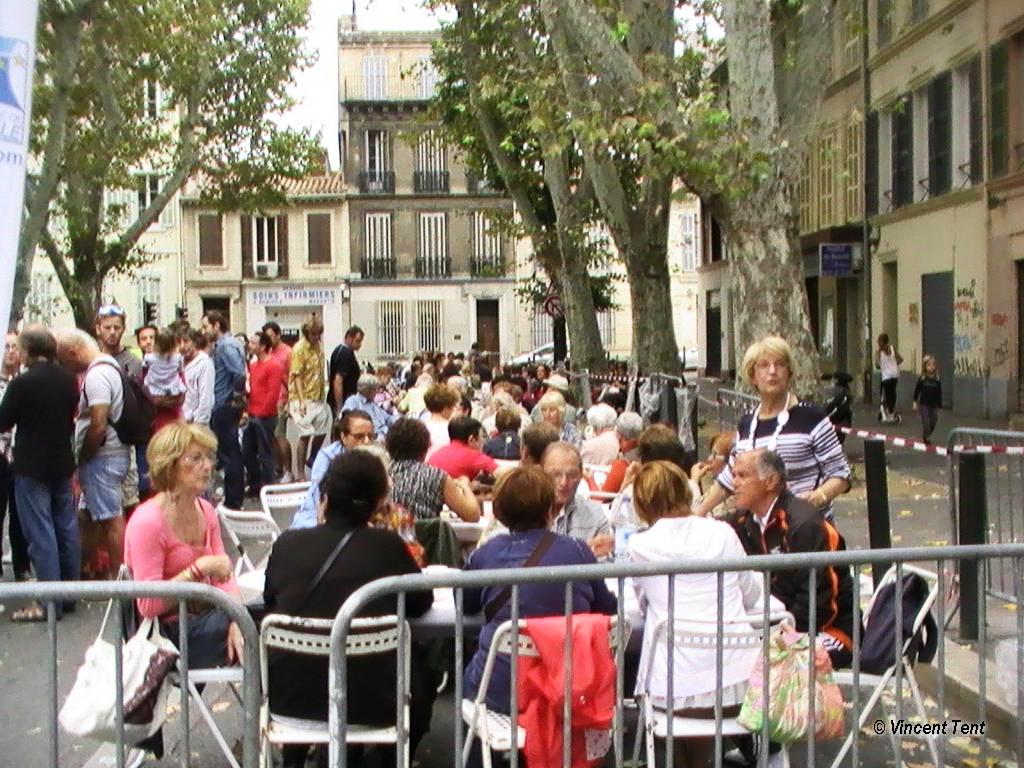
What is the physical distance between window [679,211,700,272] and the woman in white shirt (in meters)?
55.2

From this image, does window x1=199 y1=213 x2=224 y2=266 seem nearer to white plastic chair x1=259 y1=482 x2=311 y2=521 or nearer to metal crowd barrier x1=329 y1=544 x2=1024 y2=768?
white plastic chair x1=259 y1=482 x2=311 y2=521

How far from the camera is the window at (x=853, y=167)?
31938 millimetres

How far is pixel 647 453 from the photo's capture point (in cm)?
778

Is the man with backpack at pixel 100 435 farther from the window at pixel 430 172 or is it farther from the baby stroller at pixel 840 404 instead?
the window at pixel 430 172

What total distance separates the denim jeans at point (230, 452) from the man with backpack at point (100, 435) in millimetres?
3917

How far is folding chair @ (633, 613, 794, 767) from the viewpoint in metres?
4.80

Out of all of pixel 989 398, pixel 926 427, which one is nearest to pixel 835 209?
pixel 989 398

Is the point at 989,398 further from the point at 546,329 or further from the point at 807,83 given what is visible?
the point at 546,329

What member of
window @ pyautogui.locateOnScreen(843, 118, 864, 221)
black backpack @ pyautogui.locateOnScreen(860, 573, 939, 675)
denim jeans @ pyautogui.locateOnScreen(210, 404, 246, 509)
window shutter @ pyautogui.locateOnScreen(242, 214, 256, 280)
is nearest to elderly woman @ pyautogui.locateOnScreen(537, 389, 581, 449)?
denim jeans @ pyautogui.locateOnScreen(210, 404, 246, 509)

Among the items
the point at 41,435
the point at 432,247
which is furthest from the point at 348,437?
the point at 432,247

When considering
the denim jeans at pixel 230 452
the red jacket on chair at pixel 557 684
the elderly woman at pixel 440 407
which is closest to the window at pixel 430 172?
the denim jeans at pixel 230 452

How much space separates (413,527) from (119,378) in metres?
3.20

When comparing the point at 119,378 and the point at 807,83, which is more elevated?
the point at 807,83

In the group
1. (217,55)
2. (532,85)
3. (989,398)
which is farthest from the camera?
(217,55)
